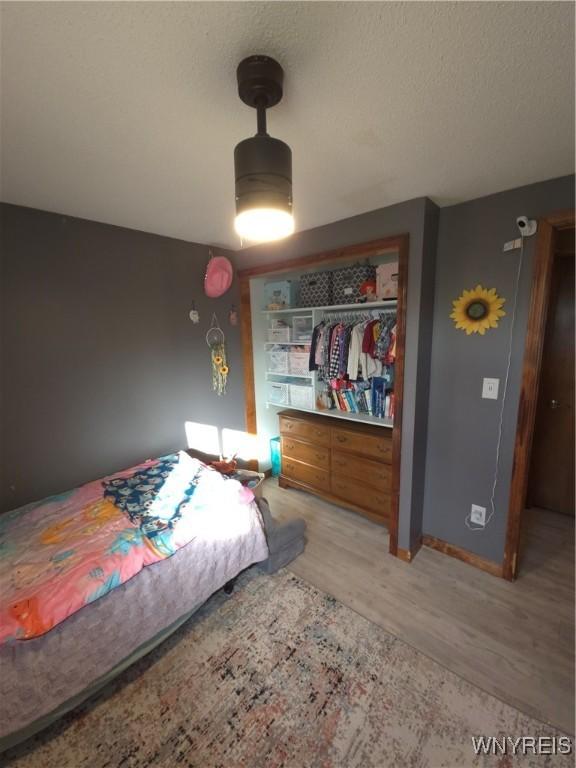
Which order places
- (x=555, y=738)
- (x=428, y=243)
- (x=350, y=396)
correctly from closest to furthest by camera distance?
(x=555, y=738) → (x=428, y=243) → (x=350, y=396)

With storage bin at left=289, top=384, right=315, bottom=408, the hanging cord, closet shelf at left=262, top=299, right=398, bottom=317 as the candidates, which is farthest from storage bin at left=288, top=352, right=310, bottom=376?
the hanging cord

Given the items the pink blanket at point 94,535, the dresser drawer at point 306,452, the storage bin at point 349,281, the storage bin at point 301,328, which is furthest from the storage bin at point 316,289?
the pink blanket at point 94,535

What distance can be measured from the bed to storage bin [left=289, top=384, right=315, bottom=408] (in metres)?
1.13

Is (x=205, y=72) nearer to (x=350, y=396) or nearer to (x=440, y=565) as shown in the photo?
(x=350, y=396)

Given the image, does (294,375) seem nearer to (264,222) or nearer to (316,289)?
(316,289)

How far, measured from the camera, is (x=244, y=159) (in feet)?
2.91

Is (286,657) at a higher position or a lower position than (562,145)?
lower

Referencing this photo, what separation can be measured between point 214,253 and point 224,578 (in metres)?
2.56

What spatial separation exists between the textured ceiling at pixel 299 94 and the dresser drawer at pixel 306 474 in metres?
2.23

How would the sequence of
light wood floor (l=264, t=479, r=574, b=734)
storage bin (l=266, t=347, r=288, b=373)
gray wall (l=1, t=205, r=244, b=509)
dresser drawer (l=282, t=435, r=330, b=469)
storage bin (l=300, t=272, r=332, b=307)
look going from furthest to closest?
storage bin (l=266, t=347, r=288, b=373)
dresser drawer (l=282, t=435, r=330, b=469)
storage bin (l=300, t=272, r=332, b=307)
gray wall (l=1, t=205, r=244, b=509)
light wood floor (l=264, t=479, r=574, b=734)

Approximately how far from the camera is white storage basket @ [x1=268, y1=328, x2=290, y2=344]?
3.07m

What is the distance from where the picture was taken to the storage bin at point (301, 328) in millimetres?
2949

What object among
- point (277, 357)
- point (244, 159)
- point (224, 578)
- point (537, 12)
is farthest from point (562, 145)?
point (224, 578)

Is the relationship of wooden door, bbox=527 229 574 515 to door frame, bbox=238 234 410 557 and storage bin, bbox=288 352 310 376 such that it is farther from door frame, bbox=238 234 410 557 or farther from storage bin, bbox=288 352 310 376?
storage bin, bbox=288 352 310 376
